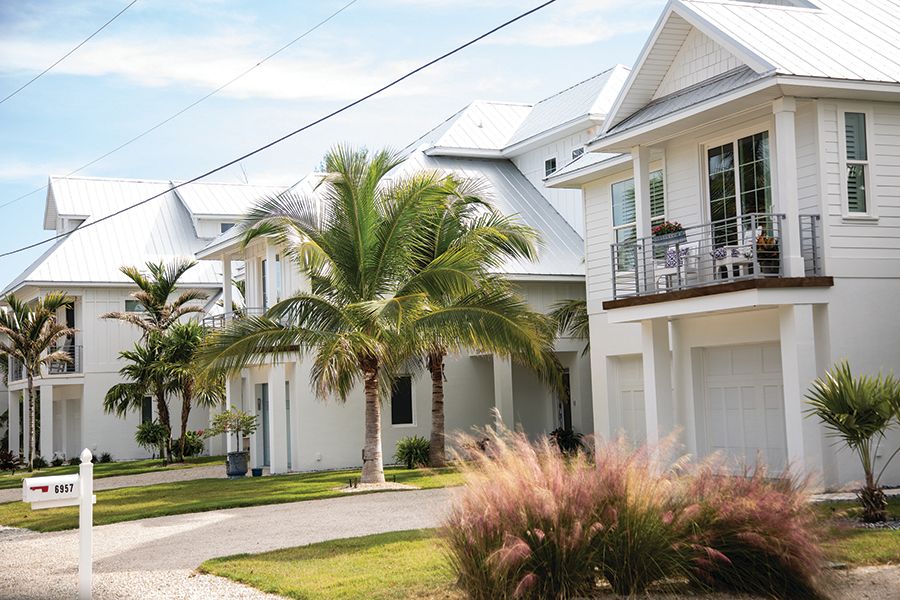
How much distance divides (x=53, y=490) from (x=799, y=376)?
1058 cm

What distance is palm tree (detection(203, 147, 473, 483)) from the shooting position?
20.1 metres

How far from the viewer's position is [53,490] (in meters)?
9.91

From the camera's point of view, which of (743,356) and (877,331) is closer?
(877,331)

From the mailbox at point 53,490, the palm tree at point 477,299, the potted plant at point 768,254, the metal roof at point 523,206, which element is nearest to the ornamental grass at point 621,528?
the mailbox at point 53,490

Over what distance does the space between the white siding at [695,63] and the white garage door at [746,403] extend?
15.3 ft

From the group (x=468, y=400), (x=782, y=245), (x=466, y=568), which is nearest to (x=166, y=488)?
(x=468, y=400)

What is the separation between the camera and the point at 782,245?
53.7ft

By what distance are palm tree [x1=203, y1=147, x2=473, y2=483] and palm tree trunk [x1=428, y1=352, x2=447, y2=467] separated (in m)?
3.43

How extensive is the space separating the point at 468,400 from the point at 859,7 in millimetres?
13896

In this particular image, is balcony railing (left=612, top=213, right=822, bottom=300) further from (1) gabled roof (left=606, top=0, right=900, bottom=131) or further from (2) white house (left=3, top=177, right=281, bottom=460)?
(2) white house (left=3, top=177, right=281, bottom=460)

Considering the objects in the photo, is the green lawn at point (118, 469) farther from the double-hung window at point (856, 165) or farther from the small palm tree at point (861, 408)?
the small palm tree at point (861, 408)

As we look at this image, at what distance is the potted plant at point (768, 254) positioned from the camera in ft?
54.2

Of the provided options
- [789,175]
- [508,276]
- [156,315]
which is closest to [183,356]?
[156,315]

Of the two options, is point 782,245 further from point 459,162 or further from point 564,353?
point 459,162
